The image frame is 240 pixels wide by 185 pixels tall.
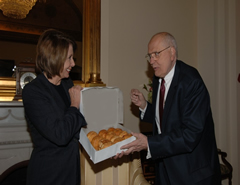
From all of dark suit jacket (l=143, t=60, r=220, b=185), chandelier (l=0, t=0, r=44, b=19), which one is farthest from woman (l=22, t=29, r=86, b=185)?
chandelier (l=0, t=0, r=44, b=19)

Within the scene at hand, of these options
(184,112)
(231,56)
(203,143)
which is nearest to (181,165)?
(203,143)

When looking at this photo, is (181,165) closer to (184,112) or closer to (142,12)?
(184,112)

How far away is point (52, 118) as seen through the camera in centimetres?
126

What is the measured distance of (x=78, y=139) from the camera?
1501mm

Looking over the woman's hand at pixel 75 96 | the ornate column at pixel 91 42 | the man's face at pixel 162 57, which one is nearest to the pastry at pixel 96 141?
the woman's hand at pixel 75 96

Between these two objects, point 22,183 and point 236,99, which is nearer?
point 22,183

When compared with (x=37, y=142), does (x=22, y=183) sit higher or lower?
lower

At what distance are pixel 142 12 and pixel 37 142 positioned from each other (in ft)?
7.39

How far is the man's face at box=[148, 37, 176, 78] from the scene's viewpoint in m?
1.58

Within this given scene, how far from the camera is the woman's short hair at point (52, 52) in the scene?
140 cm

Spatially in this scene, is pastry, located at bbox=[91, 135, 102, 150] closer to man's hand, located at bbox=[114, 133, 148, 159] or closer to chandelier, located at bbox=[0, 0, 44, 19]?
man's hand, located at bbox=[114, 133, 148, 159]

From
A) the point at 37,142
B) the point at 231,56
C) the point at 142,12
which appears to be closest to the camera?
the point at 37,142

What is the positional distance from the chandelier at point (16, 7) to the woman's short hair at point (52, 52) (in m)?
1.08

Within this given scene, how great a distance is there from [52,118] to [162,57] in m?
0.92
